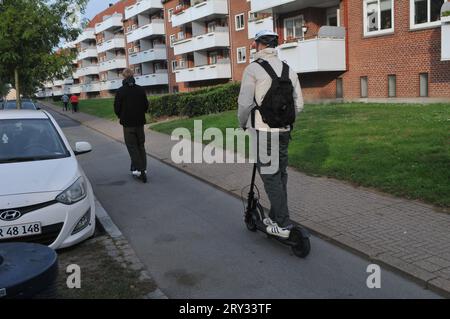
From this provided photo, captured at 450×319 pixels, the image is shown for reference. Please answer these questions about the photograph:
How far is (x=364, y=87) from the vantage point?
22266 millimetres

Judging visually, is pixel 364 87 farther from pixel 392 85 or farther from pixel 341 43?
pixel 341 43

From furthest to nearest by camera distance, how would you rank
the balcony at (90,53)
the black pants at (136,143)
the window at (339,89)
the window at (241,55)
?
the balcony at (90,53)
the window at (241,55)
the window at (339,89)
the black pants at (136,143)

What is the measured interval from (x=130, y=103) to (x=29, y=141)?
2.97 metres

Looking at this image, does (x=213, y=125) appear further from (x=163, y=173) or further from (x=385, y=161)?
(x=385, y=161)

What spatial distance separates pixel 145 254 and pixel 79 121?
28109mm

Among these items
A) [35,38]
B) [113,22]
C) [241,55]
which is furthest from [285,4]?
[113,22]

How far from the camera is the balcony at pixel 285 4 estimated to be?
2391cm

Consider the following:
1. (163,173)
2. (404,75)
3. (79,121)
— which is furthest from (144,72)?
(163,173)

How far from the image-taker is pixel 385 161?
27.3ft

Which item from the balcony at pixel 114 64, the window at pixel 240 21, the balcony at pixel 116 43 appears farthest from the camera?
the balcony at pixel 116 43

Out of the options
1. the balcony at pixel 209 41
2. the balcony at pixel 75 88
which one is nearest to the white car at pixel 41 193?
the balcony at pixel 209 41

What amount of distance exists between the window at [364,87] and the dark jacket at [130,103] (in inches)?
596

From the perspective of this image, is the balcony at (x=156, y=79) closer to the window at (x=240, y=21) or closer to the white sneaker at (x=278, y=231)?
the window at (x=240, y=21)

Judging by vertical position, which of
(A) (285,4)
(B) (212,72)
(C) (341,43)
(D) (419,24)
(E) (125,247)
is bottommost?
(E) (125,247)
